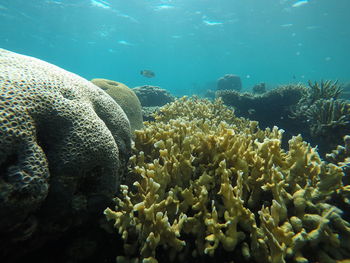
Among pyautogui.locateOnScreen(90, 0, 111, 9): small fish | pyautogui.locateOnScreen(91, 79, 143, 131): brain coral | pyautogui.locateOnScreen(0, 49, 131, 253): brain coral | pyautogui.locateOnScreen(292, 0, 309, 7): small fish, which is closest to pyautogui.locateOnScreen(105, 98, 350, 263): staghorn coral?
pyautogui.locateOnScreen(0, 49, 131, 253): brain coral

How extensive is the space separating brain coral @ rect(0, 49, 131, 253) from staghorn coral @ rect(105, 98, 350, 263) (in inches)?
14.7

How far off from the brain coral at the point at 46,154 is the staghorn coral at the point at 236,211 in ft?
1.23

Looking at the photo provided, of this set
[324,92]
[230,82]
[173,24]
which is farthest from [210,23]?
[324,92]

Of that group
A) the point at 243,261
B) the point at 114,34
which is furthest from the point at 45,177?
the point at 114,34

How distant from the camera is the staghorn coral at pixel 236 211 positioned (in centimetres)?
165

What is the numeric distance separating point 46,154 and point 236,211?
6.18 ft

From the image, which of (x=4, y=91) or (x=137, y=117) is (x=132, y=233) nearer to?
(x=4, y=91)

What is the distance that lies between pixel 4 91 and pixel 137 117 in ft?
14.2

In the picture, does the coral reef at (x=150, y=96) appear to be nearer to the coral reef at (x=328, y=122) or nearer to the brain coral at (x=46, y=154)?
the coral reef at (x=328, y=122)

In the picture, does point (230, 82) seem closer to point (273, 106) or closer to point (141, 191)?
point (273, 106)

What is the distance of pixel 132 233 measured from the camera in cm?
186

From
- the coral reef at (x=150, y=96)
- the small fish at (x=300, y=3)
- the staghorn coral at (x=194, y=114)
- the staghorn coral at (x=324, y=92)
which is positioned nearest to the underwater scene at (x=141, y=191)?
the staghorn coral at (x=194, y=114)

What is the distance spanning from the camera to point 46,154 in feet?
5.95

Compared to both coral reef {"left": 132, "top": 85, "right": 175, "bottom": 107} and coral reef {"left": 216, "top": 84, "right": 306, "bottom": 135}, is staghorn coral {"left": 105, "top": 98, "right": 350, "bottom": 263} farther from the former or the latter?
coral reef {"left": 132, "top": 85, "right": 175, "bottom": 107}
